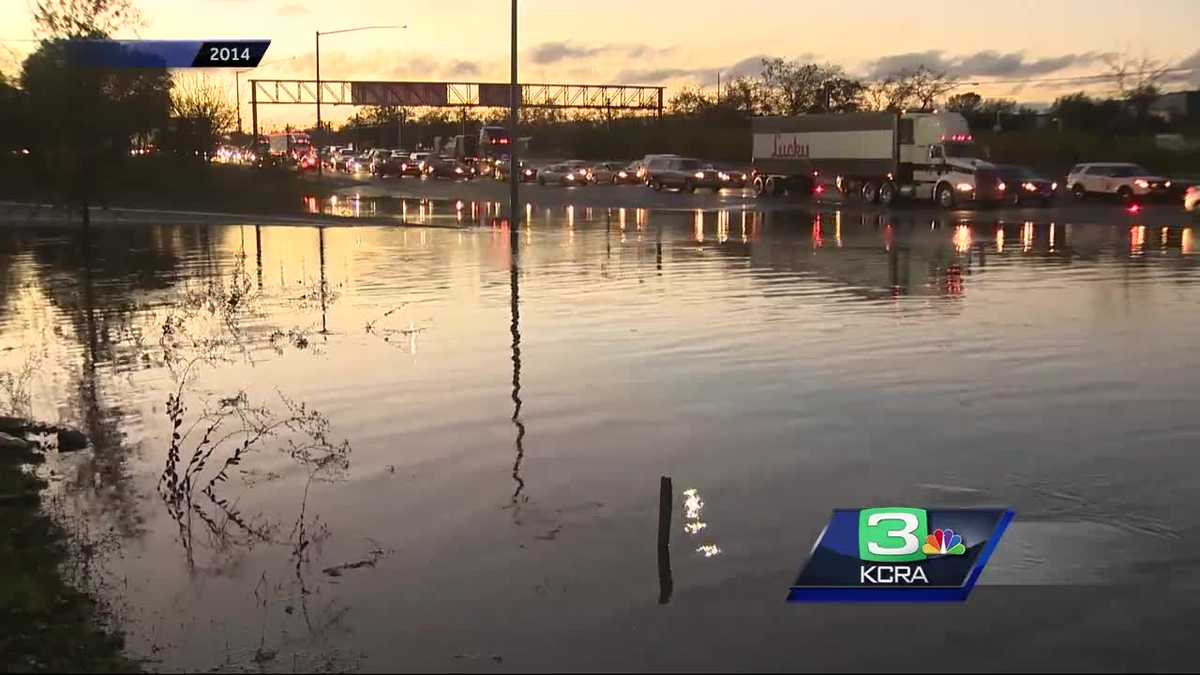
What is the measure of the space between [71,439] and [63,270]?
1610 cm

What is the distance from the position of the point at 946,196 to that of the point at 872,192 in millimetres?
4692

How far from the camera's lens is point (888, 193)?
169ft

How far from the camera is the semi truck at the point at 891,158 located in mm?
48594

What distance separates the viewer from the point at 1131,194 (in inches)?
2061

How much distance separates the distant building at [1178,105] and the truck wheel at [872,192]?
198ft

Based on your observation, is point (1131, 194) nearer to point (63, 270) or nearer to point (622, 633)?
point (63, 270)

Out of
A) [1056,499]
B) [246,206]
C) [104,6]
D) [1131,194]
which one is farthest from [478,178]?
[1056,499]

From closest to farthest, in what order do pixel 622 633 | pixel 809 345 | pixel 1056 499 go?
pixel 622 633
pixel 1056 499
pixel 809 345

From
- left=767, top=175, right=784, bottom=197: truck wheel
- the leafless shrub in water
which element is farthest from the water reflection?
left=767, top=175, right=784, bottom=197: truck wheel

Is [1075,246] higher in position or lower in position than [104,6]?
lower

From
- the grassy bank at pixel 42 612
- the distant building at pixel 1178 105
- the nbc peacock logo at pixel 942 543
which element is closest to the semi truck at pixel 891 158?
the grassy bank at pixel 42 612

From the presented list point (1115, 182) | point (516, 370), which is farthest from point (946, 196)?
point (516, 370)

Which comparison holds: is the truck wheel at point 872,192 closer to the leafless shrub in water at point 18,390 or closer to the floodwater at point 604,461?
the floodwater at point 604,461

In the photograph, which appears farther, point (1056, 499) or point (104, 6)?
point (104, 6)
